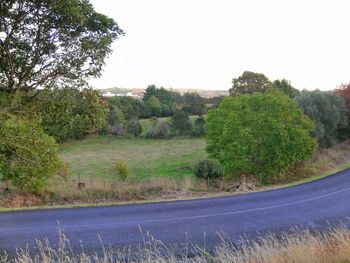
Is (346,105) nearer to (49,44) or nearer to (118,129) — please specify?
(49,44)

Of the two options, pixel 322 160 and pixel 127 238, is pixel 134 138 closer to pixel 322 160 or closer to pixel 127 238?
pixel 322 160

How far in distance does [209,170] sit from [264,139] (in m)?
3.64

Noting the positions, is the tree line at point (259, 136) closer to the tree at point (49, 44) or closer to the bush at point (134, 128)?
the tree at point (49, 44)

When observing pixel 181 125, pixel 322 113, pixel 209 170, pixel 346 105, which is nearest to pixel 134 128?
pixel 181 125

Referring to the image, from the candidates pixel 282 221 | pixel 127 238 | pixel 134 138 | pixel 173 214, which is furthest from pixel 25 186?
pixel 134 138

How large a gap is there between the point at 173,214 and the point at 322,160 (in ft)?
56.8

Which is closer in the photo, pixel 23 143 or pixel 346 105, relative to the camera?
pixel 23 143

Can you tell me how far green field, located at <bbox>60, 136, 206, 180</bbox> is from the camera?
94.8 feet

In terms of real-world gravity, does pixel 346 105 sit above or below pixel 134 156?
above

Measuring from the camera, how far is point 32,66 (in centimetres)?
872

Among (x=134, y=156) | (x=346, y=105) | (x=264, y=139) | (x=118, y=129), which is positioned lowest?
(x=134, y=156)

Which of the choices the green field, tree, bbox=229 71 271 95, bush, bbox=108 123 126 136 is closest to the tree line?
the green field

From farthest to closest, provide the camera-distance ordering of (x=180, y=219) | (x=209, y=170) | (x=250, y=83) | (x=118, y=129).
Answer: (x=250, y=83) → (x=118, y=129) → (x=209, y=170) → (x=180, y=219)

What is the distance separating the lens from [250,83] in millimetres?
61812
